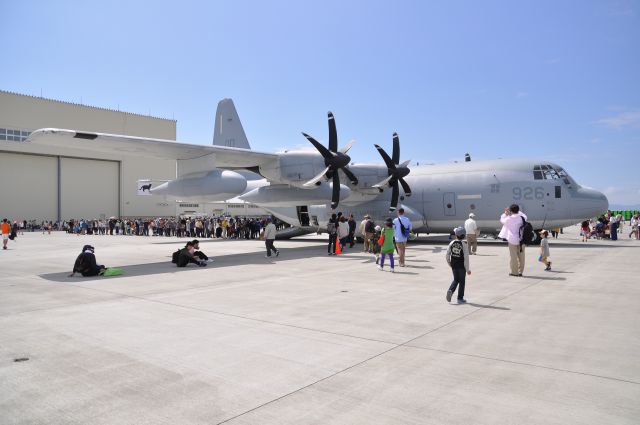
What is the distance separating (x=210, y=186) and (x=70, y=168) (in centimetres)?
4463

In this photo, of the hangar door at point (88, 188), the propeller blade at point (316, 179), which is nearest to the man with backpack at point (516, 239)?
the propeller blade at point (316, 179)

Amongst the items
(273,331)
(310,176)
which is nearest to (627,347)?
(273,331)

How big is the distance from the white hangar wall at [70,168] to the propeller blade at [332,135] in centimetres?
3147

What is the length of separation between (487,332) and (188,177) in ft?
44.0

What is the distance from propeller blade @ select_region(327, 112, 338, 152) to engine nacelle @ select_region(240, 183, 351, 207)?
173 centimetres

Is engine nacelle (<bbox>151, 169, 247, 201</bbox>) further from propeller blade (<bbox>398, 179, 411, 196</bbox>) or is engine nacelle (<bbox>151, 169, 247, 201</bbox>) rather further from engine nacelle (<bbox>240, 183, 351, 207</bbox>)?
propeller blade (<bbox>398, 179, 411, 196</bbox>)

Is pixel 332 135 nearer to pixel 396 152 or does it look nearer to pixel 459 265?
pixel 396 152

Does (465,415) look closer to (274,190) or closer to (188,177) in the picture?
(188,177)

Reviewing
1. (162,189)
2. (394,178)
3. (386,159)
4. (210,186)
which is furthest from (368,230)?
(162,189)

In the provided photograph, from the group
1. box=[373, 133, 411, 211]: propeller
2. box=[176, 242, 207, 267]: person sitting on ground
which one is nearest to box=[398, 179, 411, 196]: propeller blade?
box=[373, 133, 411, 211]: propeller

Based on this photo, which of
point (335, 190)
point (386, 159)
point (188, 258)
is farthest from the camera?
point (386, 159)

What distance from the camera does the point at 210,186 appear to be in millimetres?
16047

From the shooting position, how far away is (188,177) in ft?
54.5

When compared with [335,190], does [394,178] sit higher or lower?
higher
